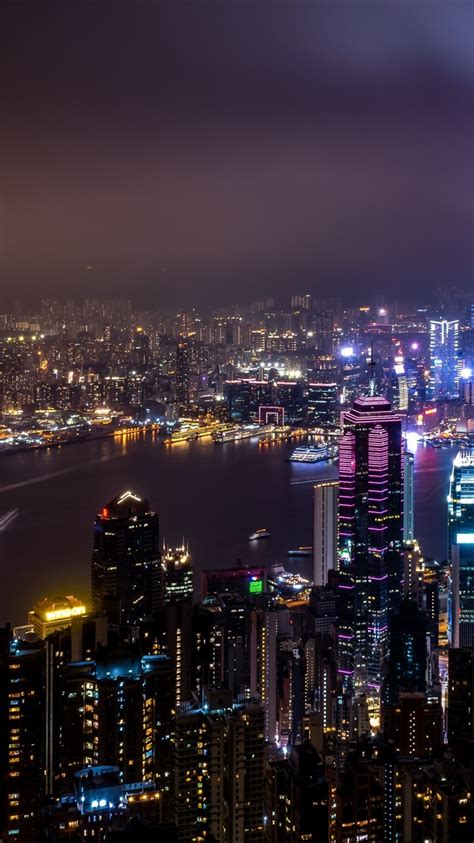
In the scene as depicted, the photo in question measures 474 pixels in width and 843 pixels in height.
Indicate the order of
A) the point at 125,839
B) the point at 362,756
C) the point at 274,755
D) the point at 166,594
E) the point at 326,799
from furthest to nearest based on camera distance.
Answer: the point at 166,594
the point at 274,755
the point at 362,756
the point at 326,799
the point at 125,839

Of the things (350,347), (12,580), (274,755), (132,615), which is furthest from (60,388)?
(274,755)

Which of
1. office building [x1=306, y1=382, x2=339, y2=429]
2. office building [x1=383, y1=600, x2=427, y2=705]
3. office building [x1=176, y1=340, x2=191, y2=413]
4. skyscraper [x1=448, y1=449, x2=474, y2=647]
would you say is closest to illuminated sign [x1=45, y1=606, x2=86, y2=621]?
office building [x1=383, y1=600, x2=427, y2=705]

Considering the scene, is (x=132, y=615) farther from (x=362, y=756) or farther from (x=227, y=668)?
(x=362, y=756)

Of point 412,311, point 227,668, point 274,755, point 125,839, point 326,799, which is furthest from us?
point 412,311

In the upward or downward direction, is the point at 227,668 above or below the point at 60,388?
below

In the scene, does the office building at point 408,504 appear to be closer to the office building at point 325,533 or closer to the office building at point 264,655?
the office building at point 325,533

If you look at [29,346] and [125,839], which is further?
[29,346]
